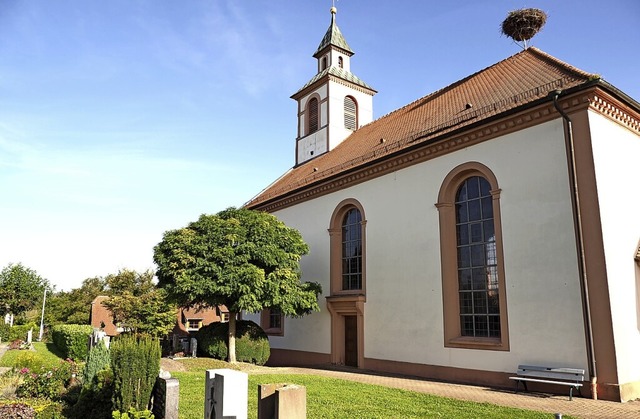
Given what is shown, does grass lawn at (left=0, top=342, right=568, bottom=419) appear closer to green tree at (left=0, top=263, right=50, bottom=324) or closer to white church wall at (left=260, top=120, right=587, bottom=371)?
white church wall at (left=260, top=120, right=587, bottom=371)

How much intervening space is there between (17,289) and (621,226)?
53.6 meters

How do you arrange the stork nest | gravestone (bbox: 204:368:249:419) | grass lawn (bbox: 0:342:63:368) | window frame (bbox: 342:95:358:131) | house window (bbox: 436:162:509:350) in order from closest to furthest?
gravestone (bbox: 204:368:249:419) < house window (bbox: 436:162:509:350) < the stork nest < grass lawn (bbox: 0:342:63:368) < window frame (bbox: 342:95:358:131)

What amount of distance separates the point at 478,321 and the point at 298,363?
30.6 ft

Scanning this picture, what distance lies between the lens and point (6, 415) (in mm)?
8281

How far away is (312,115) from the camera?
28016 mm

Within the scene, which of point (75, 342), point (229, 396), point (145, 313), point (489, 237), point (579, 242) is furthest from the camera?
point (145, 313)

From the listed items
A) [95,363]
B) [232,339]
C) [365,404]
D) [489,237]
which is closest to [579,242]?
[489,237]

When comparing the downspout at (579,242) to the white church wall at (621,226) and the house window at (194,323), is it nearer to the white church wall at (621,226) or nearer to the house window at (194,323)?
the white church wall at (621,226)

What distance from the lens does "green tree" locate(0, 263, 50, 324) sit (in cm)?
4712

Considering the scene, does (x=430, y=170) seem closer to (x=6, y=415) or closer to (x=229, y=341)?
(x=229, y=341)

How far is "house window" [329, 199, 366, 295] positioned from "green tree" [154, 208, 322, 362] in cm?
151

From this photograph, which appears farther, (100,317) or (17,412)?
(100,317)

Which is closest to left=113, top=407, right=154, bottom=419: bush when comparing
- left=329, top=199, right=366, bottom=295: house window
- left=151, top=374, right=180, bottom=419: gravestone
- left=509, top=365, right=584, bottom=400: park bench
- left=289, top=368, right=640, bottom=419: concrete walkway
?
left=151, top=374, right=180, bottom=419: gravestone

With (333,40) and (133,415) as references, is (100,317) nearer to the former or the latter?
(333,40)
